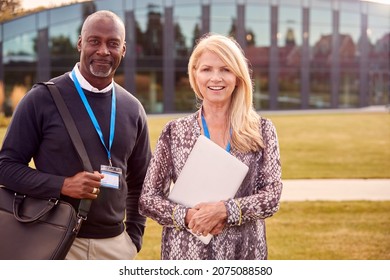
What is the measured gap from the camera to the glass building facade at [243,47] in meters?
25.1

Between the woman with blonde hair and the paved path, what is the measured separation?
19.5 feet

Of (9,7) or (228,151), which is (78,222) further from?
(9,7)

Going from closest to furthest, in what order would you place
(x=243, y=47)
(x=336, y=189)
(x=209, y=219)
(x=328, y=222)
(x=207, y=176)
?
(x=209, y=219) → (x=207, y=176) → (x=328, y=222) → (x=336, y=189) → (x=243, y=47)

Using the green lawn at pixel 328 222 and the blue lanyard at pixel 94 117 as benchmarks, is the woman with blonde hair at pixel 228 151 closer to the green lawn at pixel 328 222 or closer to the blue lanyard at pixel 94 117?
the blue lanyard at pixel 94 117

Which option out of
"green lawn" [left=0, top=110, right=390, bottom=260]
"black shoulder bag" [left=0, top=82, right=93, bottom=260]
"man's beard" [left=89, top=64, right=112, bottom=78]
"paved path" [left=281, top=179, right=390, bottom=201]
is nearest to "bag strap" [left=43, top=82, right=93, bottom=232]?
"black shoulder bag" [left=0, top=82, right=93, bottom=260]

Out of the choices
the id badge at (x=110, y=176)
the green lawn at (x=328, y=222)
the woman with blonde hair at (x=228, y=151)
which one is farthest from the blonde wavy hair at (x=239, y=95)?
the green lawn at (x=328, y=222)

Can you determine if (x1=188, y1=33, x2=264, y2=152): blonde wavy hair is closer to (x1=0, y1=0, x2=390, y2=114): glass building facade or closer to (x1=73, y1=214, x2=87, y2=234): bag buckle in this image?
(x1=73, y1=214, x2=87, y2=234): bag buckle

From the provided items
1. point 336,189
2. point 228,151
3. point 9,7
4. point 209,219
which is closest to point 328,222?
point 336,189

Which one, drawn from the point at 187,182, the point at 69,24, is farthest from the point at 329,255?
the point at 69,24

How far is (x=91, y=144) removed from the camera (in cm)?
279

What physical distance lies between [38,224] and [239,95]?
100 cm

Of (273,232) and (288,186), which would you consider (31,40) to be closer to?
(288,186)

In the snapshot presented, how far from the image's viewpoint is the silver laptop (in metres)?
2.64
